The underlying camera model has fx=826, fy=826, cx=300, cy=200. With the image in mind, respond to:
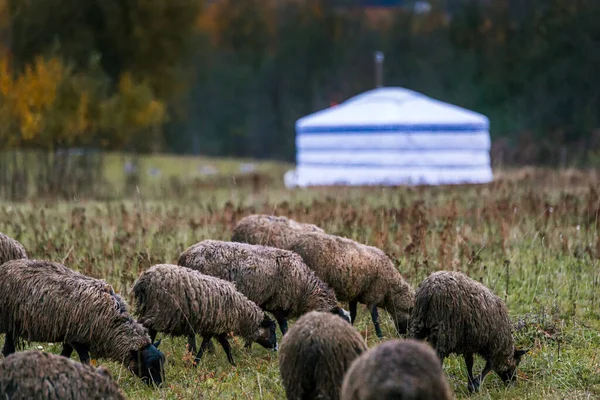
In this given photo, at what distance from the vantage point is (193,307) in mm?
6414

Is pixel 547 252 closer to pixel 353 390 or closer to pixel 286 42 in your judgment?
pixel 353 390

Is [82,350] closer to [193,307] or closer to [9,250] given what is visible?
[193,307]

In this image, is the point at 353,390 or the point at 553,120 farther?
the point at 553,120

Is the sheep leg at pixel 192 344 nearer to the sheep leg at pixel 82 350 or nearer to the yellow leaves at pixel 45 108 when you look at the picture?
the sheep leg at pixel 82 350

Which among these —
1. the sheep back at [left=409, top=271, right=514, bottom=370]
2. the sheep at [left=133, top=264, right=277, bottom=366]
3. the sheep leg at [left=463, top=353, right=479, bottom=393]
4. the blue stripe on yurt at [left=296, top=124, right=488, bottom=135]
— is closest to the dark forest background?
the blue stripe on yurt at [left=296, top=124, right=488, bottom=135]

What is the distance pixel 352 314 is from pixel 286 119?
4506cm

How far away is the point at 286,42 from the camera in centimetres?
5303

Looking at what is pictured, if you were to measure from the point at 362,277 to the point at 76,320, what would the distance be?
106 inches

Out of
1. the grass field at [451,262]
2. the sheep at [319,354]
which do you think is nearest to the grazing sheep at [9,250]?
the grass field at [451,262]

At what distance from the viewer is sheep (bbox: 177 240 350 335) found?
7.16 m

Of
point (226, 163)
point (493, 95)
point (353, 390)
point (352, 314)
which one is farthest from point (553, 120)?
point (353, 390)

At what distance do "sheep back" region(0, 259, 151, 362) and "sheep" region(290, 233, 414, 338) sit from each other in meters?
2.09

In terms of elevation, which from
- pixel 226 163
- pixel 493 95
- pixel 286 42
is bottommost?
pixel 226 163

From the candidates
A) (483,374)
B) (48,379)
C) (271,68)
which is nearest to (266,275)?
(483,374)
